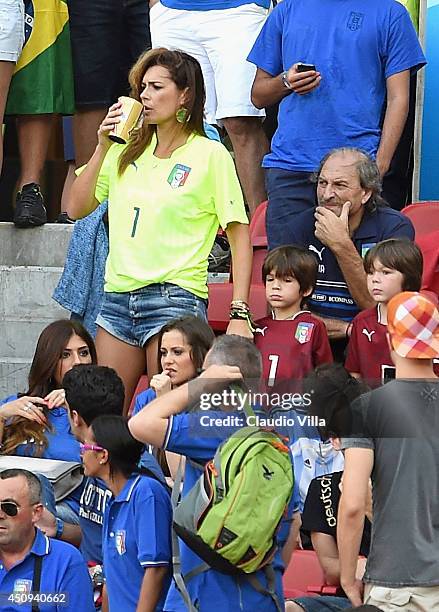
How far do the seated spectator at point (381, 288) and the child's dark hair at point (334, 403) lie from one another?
1.26 m

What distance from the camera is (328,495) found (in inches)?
206

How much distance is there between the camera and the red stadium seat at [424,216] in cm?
725

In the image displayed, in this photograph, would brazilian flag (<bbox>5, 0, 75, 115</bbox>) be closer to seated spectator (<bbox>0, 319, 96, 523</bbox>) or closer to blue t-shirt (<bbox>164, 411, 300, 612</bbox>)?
seated spectator (<bbox>0, 319, 96, 523</bbox>)

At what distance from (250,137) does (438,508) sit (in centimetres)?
367

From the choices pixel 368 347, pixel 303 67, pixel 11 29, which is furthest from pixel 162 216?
pixel 11 29

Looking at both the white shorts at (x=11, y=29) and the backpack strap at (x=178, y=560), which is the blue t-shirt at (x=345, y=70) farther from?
the backpack strap at (x=178, y=560)

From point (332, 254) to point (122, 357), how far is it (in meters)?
1.08

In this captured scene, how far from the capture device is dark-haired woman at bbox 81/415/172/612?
16.4 feet

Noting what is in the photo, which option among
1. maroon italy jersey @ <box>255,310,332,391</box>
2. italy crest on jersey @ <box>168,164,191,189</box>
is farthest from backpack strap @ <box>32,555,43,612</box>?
italy crest on jersey @ <box>168,164,191,189</box>

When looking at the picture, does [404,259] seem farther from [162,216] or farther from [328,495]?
[328,495]

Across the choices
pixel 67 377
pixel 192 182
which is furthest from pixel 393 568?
pixel 192 182

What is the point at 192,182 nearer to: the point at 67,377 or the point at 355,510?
the point at 67,377

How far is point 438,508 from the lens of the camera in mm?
4422

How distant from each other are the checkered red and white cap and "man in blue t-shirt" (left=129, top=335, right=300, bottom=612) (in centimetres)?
51
